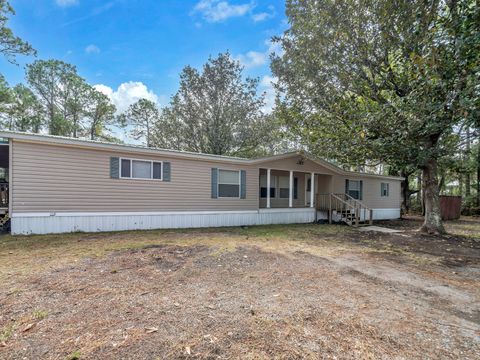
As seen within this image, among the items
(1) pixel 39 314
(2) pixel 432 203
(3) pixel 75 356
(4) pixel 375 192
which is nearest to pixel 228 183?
(2) pixel 432 203

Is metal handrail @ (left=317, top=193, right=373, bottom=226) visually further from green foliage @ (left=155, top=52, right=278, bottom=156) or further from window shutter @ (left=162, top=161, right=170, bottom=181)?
window shutter @ (left=162, top=161, right=170, bottom=181)

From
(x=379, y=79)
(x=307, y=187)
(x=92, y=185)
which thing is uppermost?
(x=379, y=79)

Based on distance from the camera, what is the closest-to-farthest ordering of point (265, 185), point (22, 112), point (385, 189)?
point (265, 185)
point (385, 189)
point (22, 112)

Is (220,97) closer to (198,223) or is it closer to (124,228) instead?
(198,223)

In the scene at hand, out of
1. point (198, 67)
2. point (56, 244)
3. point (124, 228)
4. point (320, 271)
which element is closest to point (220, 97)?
point (198, 67)

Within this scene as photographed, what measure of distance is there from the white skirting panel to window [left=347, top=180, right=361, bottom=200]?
11.3 ft

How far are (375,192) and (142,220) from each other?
43.6ft

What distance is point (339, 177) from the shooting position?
13844mm

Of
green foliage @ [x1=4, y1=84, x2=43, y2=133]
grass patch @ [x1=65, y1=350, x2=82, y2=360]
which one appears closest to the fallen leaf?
grass patch @ [x1=65, y1=350, x2=82, y2=360]

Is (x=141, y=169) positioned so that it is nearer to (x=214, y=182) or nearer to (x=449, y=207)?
(x=214, y=182)

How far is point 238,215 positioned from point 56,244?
6324 millimetres

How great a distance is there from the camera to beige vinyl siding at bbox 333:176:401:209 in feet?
45.9

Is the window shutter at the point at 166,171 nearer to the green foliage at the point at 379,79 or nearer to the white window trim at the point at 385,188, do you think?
the green foliage at the point at 379,79

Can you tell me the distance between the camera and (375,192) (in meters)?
15.3
